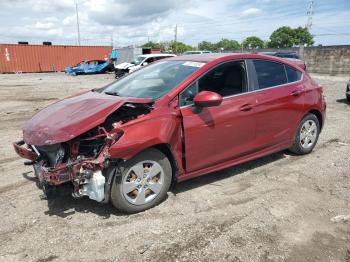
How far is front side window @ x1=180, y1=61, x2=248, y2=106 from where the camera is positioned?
13.4ft

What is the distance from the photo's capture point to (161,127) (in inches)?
147

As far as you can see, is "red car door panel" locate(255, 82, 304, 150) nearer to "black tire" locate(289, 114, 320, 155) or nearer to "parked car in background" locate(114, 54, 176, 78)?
"black tire" locate(289, 114, 320, 155)

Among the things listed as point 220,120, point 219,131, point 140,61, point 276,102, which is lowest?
point 219,131

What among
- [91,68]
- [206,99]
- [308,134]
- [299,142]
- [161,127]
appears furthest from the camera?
[91,68]

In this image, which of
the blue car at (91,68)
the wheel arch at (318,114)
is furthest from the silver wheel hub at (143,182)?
the blue car at (91,68)

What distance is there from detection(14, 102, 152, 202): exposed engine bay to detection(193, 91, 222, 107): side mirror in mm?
559

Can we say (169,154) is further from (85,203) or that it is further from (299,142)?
(299,142)

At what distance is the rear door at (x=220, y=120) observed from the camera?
4020 millimetres

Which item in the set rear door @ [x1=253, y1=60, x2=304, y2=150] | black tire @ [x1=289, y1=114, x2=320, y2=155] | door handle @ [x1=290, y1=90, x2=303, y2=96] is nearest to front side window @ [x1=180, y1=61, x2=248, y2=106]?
rear door @ [x1=253, y1=60, x2=304, y2=150]

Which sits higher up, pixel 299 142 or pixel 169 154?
pixel 169 154

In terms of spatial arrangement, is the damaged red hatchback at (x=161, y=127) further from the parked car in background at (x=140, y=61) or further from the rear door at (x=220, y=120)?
the parked car in background at (x=140, y=61)

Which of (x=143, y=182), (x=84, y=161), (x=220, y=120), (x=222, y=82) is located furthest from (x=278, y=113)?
(x=84, y=161)

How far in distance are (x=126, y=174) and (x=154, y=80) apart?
1.42 metres

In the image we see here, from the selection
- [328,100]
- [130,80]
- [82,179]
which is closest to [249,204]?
[82,179]
